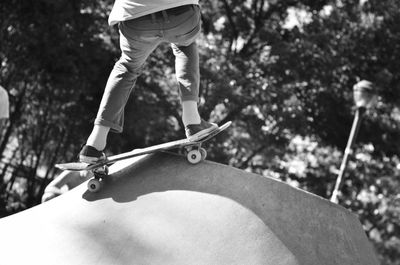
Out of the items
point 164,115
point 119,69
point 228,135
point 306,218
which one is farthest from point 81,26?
point 306,218

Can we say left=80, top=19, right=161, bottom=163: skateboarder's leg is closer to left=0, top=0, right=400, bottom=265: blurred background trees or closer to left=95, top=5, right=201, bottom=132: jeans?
Answer: left=95, top=5, right=201, bottom=132: jeans

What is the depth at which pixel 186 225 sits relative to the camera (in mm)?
3982

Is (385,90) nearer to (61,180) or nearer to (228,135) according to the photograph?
(228,135)

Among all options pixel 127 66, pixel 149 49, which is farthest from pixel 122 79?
pixel 149 49

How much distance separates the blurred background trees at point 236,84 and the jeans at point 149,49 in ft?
26.8

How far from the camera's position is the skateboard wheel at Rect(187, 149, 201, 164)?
14.3 ft

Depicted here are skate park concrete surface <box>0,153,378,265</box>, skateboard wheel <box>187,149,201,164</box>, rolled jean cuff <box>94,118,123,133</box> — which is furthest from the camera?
rolled jean cuff <box>94,118,123,133</box>

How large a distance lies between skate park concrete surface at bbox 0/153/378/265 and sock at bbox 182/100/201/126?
35 centimetres

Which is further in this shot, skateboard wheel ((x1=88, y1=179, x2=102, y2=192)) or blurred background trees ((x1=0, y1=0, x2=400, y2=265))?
blurred background trees ((x1=0, y1=0, x2=400, y2=265))

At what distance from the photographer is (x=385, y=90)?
16.4 metres

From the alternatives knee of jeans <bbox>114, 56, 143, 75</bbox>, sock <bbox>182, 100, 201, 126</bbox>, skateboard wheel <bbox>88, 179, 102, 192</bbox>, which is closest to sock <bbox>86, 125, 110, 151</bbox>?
skateboard wheel <bbox>88, 179, 102, 192</bbox>

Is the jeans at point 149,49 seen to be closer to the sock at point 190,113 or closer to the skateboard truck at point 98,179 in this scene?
the sock at point 190,113

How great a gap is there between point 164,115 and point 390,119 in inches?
266

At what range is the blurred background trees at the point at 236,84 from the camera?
42.4 feet
